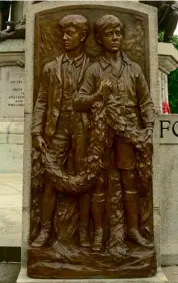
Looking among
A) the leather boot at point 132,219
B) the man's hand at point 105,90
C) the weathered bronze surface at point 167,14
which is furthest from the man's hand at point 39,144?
the weathered bronze surface at point 167,14

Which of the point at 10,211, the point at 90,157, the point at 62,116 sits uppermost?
the point at 62,116

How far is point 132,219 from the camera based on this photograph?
3.46m

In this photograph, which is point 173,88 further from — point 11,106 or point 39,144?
point 39,144

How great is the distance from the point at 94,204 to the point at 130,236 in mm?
408

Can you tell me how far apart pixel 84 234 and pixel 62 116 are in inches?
39.4

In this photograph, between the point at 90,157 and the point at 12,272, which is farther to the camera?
the point at 12,272

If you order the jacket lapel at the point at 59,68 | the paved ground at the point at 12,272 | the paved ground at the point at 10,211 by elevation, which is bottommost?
the paved ground at the point at 12,272

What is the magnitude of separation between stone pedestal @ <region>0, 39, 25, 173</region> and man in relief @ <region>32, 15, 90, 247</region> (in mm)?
6152

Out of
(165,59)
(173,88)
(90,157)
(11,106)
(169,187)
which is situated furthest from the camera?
(173,88)

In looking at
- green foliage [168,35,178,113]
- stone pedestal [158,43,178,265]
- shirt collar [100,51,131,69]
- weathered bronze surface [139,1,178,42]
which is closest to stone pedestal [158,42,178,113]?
weathered bronze surface [139,1,178,42]

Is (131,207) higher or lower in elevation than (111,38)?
lower

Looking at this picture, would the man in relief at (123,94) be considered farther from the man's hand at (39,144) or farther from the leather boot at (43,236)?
the leather boot at (43,236)

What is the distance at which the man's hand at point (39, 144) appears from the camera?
3.43 meters

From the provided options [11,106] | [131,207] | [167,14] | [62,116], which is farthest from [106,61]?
[167,14]
